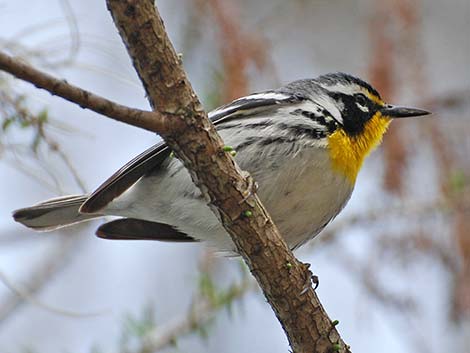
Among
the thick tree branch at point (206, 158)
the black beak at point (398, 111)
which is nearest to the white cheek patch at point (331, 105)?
the black beak at point (398, 111)

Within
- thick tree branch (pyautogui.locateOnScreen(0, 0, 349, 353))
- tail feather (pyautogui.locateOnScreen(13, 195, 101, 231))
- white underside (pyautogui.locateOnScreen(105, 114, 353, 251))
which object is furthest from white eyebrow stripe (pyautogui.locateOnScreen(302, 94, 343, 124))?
tail feather (pyautogui.locateOnScreen(13, 195, 101, 231))

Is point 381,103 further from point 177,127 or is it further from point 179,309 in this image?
point 179,309

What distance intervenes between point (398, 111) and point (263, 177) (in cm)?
85

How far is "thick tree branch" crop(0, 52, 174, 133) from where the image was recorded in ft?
6.60

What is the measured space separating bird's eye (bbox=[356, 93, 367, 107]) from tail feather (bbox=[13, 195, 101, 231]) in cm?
125

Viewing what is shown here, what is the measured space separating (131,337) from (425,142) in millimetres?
1620

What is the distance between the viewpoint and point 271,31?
203 inches

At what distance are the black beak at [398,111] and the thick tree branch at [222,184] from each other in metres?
1.19

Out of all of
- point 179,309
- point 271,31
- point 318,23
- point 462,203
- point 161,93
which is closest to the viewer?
point 161,93

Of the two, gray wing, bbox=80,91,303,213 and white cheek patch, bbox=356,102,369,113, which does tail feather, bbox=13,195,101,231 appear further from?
white cheek patch, bbox=356,102,369,113

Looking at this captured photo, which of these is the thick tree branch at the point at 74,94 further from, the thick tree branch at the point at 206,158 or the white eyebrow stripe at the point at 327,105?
the white eyebrow stripe at the point at 327,105

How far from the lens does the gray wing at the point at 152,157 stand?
3260 millimetres

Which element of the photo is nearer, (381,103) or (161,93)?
(161,93)

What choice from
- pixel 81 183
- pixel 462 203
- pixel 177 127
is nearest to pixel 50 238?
pixel 81 183
